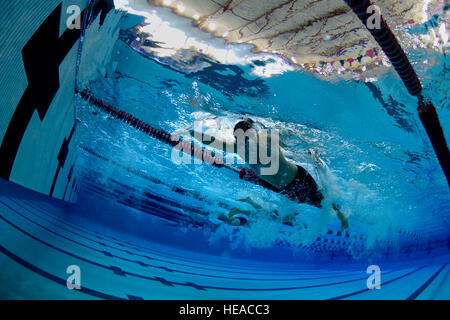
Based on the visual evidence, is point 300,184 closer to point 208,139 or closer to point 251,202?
point 208,139

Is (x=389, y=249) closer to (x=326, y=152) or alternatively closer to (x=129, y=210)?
(x=326, y=152)

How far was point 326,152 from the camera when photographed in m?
6.93

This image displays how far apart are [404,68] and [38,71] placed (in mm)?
4675

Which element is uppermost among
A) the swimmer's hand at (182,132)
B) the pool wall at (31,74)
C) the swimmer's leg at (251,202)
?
the swimmer's hand at (182,132)

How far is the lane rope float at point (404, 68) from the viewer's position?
1852 mm

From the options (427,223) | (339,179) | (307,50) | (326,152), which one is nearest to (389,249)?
(427,223)

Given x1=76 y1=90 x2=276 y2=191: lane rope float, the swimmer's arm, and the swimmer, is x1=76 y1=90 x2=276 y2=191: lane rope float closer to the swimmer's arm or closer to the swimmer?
the swimmer

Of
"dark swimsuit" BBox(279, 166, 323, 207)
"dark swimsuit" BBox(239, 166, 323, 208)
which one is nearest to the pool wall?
"dark swimsuit" BBox(239, 166, 323, 208)

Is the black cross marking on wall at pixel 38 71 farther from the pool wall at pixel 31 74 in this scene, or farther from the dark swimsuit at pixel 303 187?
the dark swimsuit at pixel 303 187

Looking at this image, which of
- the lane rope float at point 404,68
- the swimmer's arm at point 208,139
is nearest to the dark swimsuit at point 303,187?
the swimmer's arm at point 208,139

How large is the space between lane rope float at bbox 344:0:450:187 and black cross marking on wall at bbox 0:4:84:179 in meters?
3.48

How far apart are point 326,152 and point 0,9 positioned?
7428mm

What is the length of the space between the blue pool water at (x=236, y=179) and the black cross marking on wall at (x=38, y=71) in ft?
3.69
